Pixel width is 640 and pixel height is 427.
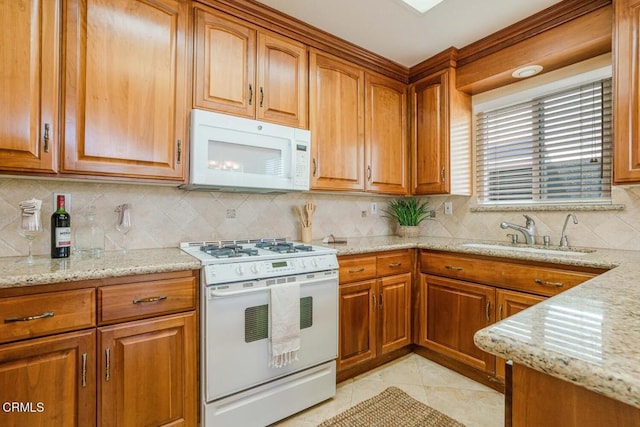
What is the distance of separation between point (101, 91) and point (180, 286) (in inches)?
41.2

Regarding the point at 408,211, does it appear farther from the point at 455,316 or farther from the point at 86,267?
the point at 86,267

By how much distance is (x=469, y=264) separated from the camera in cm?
216

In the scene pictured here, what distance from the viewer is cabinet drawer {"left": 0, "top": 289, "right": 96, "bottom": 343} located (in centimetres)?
116

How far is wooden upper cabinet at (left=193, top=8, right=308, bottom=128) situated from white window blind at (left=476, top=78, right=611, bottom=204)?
1.65 m

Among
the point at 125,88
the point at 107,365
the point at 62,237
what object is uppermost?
the point at 125,88

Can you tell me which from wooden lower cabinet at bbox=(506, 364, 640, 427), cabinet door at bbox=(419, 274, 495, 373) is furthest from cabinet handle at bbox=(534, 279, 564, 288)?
wooden lower cabinet at bbox=(506, 364, 640, 427)

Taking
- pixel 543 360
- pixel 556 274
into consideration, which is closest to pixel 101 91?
pixel 543 360

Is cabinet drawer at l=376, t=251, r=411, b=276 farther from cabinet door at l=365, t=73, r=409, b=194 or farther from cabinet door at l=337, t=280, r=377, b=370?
cabinet door at l=365, t=73, r=409, b=194

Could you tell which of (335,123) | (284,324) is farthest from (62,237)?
(335,123)

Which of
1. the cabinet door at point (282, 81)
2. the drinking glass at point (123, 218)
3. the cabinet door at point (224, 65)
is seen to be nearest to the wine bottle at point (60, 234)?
the drinking glass at point (123, 218)

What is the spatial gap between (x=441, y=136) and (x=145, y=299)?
7.93ft

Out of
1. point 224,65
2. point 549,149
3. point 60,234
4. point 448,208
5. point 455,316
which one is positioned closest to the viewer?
point 60,234

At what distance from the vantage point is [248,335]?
163 centimetres

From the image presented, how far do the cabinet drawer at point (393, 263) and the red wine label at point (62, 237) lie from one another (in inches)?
72.2
